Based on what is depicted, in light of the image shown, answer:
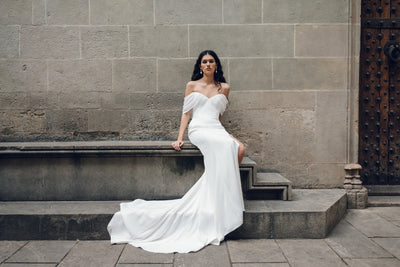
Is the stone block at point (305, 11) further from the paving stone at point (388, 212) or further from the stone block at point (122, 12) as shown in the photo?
the paving stone at point (388, 212)

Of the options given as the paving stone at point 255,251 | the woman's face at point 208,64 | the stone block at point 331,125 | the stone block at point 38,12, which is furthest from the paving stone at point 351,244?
the stone block at point 38,12

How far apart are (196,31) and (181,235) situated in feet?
9.35

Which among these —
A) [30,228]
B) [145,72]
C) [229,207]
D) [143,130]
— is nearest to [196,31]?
[145,72]

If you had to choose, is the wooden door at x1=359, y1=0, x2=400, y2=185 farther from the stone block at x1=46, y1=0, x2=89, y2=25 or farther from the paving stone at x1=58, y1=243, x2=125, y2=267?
the stone block at x1=46, y1=0, x2=89, y2=25

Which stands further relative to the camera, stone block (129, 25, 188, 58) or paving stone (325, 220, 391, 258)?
stone block (129, 25, 188, 58)

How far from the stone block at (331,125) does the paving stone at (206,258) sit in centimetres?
235

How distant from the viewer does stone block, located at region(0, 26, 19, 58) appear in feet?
15.4

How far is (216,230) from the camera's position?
3.45 metres

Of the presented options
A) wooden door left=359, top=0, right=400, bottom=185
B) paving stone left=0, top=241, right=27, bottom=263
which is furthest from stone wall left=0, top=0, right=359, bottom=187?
paving stone left=0, top=241, right=27, bottom=263

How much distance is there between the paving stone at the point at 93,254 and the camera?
3.00m

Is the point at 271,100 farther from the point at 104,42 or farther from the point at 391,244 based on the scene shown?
the point at 104,42

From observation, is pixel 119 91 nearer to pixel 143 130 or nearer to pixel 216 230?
pixel 143 130

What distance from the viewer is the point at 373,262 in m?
A: 3.00

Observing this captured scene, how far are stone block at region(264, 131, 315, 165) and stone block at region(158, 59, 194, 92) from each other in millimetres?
1469
